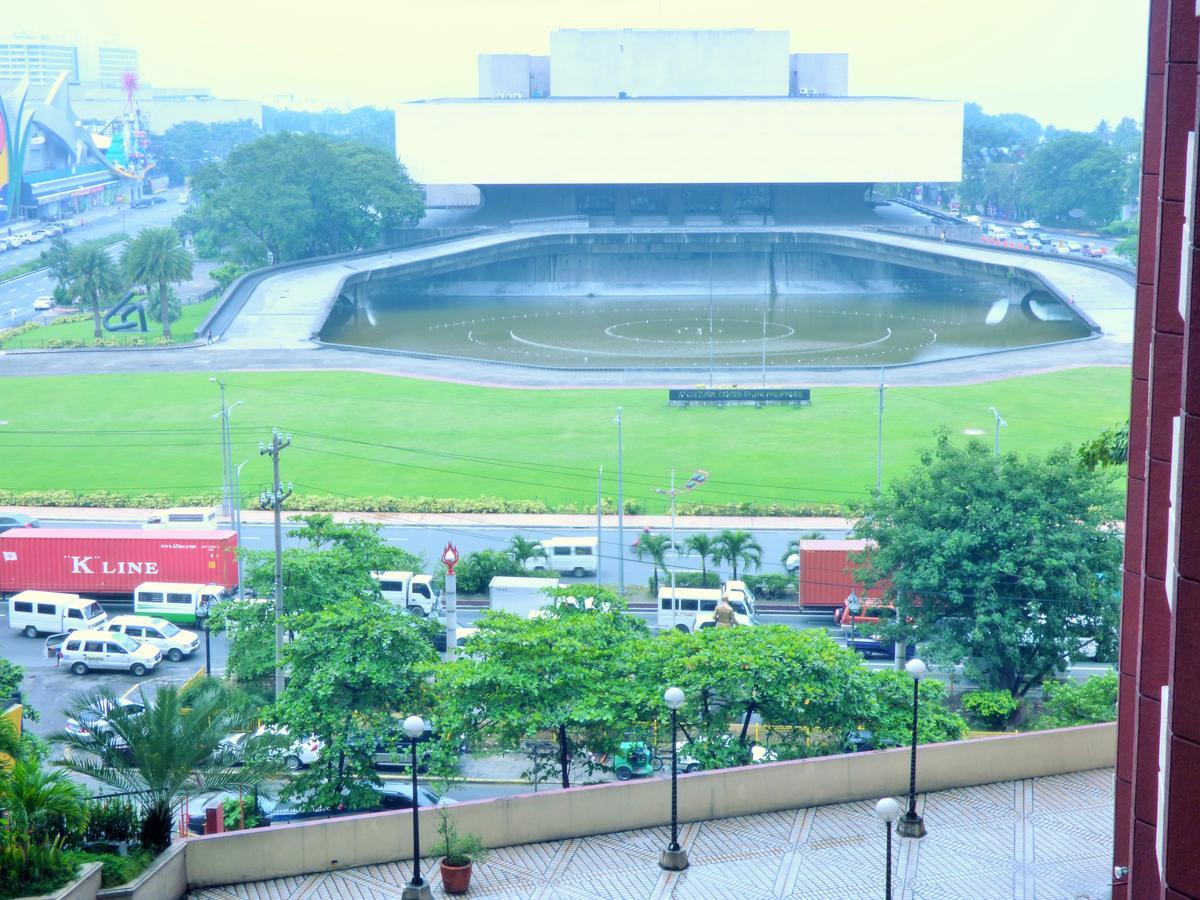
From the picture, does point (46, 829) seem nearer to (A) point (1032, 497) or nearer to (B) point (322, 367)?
(A) point (1032, 497)

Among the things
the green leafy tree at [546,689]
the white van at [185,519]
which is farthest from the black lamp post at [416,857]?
the white van at [185,519]

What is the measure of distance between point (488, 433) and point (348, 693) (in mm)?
29069

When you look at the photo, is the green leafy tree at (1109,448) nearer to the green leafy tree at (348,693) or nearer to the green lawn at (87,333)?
the green leafy tree at (348,693)

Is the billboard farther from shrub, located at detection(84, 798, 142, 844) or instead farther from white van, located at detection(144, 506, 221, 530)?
shrub, located at detection(84, 798, 142, 844)

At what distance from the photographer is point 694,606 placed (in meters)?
32.8

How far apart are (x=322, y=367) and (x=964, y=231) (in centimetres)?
5182

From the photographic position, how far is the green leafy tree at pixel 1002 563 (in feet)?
88.9

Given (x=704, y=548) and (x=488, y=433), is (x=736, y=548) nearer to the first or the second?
(x=704, y=548)

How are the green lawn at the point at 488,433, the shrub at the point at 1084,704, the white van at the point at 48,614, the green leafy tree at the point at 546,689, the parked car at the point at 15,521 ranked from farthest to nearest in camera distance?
the green lawn at the point at 488,433 < the parked car at the point at 15,521 < the white van at the point at 48,614 < the shrub at the point at 1084,704 < the green leafy tree at the point at 546,689

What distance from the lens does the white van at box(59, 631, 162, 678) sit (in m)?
30.7

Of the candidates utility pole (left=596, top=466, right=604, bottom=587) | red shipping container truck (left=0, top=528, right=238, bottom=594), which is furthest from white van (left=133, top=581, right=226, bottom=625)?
utility pole (left=596, top=466, right=604, bottom=587)

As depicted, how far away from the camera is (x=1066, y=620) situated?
89.0 feet

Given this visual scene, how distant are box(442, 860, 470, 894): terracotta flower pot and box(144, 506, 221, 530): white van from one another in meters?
23.0

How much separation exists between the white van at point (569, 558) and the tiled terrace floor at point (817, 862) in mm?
17935
